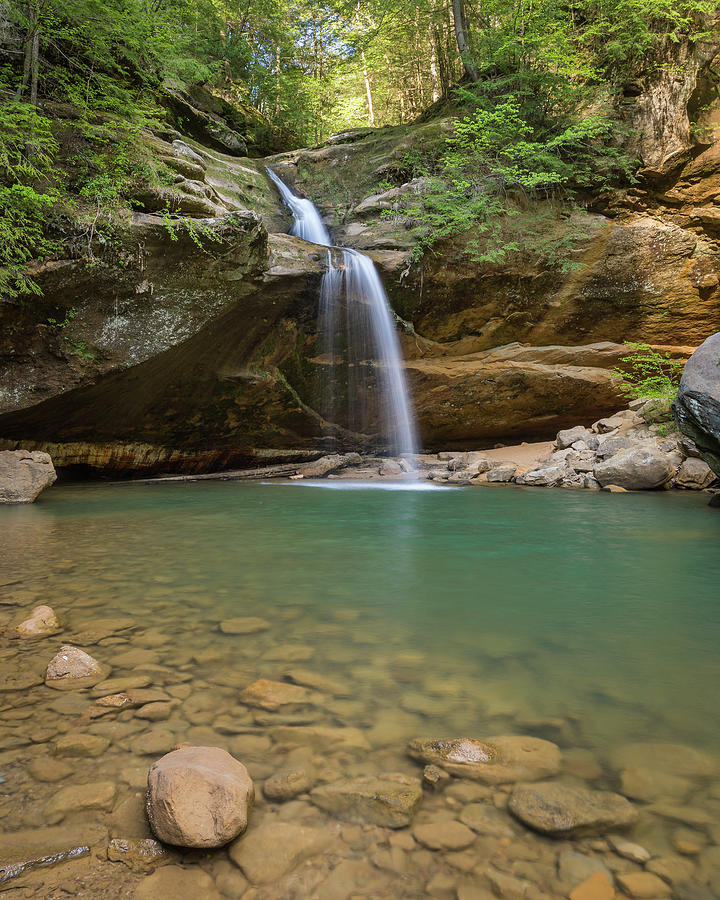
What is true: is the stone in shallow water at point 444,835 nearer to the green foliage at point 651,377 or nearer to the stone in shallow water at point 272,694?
the stone in shallow water at point 272,694

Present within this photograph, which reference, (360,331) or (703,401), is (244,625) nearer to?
(703,401)

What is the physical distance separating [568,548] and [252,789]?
464cm

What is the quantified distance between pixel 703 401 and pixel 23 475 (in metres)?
11.1

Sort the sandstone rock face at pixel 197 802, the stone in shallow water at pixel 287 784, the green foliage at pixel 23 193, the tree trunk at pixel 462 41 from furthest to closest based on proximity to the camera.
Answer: the tree trunk at pixel 462 41 < the green foliage at pixel 23 193 < the stone in shallow water at pixel 287 784 < the sandstone rock face at pixel 197 802

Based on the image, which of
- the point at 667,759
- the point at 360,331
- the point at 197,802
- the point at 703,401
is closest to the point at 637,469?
the point at 703,401

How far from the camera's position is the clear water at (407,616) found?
6.46ft

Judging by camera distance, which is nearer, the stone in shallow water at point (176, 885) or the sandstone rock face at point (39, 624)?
the stone in shallow water at point (176, 885)

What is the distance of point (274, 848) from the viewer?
1.36 m

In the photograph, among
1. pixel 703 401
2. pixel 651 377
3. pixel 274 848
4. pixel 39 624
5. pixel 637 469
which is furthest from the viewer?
pixel 651 377

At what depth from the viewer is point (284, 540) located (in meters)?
5.65

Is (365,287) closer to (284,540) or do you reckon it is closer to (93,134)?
(93,134)

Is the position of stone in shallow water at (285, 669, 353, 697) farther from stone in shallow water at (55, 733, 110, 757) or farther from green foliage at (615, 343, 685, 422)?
green foliage at (615, 343, 685, 422)

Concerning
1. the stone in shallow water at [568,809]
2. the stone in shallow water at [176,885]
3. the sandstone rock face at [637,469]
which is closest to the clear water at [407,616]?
the stone in shallow water at [568,809]

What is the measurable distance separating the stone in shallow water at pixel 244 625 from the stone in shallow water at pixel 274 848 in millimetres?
1494
